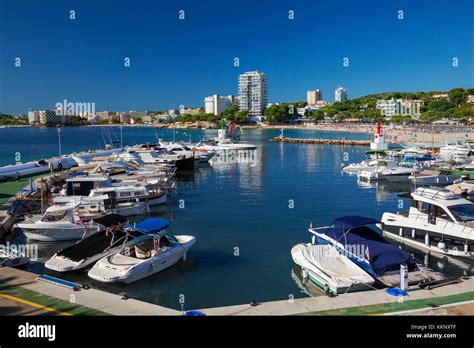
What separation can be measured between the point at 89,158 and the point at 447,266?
43.7 m

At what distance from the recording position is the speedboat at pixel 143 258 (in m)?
15.6

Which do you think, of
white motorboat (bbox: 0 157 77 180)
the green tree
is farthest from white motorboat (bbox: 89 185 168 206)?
the green tree

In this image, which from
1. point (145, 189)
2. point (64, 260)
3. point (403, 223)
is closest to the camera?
point (64, 260)

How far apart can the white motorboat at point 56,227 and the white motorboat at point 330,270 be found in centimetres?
1073

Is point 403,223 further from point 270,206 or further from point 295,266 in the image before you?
point 270,206

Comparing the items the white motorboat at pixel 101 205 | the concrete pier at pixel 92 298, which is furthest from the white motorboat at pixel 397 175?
the concrete pier at pixel 92 298

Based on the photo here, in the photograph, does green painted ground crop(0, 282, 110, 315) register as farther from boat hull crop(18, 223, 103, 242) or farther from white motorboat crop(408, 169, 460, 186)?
white motorboat crop(408, 169, 460, 186)

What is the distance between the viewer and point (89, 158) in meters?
51.5

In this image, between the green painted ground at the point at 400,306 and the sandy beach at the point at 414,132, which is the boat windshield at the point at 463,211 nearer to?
the green painted ground at the point at 400,306

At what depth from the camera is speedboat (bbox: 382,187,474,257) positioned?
18.9m

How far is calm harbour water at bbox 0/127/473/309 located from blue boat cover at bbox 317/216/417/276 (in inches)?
101

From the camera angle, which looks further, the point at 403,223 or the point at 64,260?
the point at 403,223

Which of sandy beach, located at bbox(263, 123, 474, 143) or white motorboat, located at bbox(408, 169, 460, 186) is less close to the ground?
sandy beach, located at bbox(263, 123, 474, 143)
